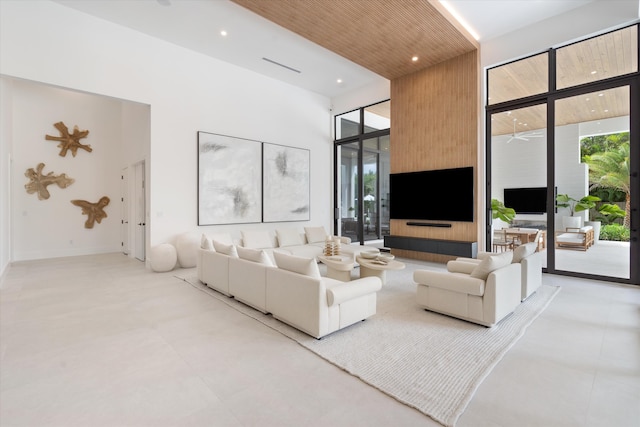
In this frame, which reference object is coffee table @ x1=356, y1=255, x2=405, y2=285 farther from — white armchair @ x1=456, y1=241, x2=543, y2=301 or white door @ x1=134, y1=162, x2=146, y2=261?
white door @ x1=134, y1=162, x2=146, y2=261

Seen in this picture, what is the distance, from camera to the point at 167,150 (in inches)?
250

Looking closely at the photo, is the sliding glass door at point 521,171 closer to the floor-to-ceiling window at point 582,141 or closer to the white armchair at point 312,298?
the floor-to-ceiling window at point 582,141

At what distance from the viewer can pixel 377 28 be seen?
5.43m

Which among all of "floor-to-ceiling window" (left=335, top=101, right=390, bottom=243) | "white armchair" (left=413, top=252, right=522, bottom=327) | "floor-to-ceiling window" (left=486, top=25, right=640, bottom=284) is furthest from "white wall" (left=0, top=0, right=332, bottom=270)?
"floor-to-ceiling window" (left=486, top=25, right=640, bottom=284)

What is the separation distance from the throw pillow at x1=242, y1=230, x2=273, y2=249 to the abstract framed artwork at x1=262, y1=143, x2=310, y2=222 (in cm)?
117

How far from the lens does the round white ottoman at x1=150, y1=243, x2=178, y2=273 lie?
5871 mm

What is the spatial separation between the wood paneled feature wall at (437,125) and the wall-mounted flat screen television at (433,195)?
0.07 metres

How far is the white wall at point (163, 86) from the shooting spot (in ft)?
16.3

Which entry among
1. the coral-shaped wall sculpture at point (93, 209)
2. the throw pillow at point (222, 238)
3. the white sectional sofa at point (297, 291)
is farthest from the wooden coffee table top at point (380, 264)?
the coral-shaped wall sculpture at point (93, 209)

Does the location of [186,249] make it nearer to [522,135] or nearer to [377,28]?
[377,28]

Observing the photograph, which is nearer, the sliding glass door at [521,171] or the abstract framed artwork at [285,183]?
the sliding glass door at [521,171]

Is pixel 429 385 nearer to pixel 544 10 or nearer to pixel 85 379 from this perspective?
pixel 85 379

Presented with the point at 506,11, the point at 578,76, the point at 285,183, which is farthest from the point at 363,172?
the point at 578,76

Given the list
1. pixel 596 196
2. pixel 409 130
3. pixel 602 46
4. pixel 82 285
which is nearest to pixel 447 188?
pixel 409 130
